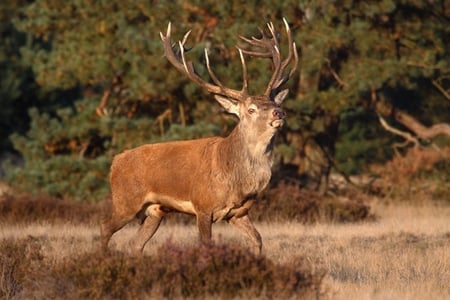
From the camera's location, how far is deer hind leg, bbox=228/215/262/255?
412 inches

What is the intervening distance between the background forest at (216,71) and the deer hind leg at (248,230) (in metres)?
8.10

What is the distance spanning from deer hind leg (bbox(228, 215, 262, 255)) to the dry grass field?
0.15 meters

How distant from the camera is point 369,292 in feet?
27.1

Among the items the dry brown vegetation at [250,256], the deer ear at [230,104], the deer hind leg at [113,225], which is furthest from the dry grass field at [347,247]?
the deer ear at [230,104]

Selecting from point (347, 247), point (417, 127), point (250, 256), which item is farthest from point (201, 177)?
point (417, 127)

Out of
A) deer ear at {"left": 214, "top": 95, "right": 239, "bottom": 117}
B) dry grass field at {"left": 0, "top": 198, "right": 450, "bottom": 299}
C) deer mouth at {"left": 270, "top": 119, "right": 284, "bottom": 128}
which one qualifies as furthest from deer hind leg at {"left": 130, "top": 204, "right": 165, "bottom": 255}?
deer mouth at {"left": 270, "top": 119, "right": 284, "bottom": 128}

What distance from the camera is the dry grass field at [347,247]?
858 cm

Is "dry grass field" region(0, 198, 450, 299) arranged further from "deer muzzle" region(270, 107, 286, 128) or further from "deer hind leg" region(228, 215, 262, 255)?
"deer muzzle" region(270, 107, 286, 128)

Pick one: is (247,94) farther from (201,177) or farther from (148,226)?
(148,226)

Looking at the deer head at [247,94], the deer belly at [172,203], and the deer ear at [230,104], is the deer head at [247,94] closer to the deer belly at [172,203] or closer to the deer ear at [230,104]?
the deer ear at [230,104]

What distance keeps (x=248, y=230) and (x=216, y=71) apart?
30.2 ft

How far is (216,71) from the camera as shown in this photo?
1947cm

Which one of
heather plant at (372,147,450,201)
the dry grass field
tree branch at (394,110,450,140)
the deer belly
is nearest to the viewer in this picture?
the dry grass field

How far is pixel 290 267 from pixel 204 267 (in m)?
0.60
